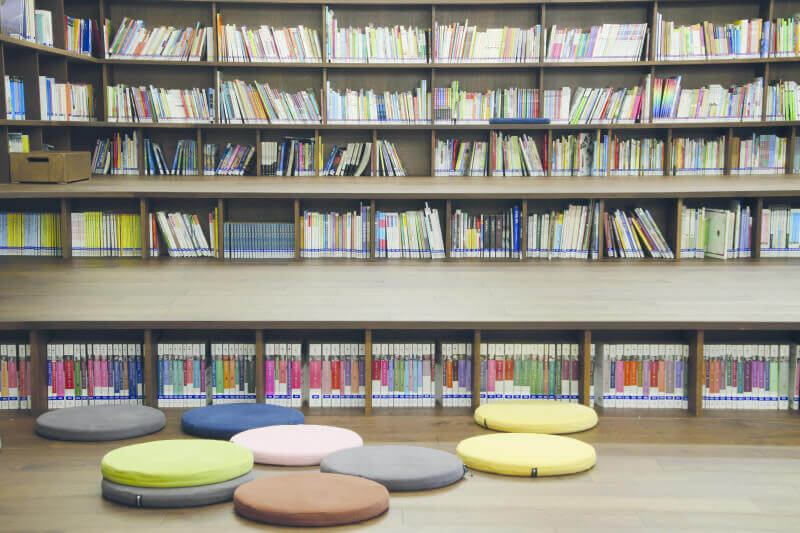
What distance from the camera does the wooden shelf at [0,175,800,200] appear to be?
4844 millimetres

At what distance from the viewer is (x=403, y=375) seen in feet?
10.6

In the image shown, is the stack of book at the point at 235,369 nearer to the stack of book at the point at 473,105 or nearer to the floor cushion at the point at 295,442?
the floor cushion at the point at 295,442

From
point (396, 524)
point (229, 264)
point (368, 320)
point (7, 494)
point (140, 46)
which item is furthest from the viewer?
point (140, 46)

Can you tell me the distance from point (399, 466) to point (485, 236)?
2742mm

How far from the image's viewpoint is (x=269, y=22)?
23.0 feet

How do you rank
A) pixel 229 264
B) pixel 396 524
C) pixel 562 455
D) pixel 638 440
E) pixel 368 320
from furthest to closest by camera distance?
pixel 229 264, pixel 368 320, pixel 638 440, pixel 562 455, pixel 396 524

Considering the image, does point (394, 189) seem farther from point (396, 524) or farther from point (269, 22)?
point (396, 524)

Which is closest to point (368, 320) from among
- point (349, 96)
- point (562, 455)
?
point (562, 455)

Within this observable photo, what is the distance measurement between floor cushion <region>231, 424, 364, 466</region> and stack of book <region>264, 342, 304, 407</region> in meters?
0.44

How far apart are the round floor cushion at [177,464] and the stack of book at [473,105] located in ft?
15.0

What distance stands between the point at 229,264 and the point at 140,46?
8.94 feet

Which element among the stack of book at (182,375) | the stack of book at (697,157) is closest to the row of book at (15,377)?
the stack of book at (182,375)

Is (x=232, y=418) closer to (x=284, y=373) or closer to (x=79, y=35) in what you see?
(x=284, y=373)

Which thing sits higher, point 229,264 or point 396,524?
point 229,264
